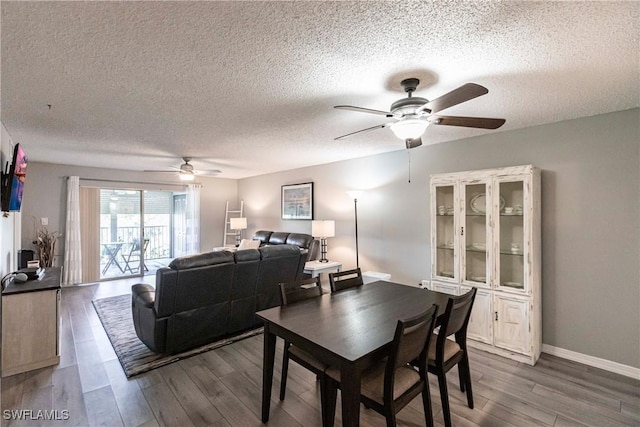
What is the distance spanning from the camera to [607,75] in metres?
2.03

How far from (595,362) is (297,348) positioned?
2.93 m

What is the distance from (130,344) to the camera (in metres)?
3.19

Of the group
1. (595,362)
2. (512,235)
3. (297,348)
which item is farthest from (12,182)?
(595,362)

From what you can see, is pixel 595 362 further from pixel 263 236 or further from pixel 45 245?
pixel 45 245

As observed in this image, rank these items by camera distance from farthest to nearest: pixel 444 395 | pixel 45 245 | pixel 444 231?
pixel 45 245 → pixel 444 231 → pixel 444 395

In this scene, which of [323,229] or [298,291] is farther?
[323,229]

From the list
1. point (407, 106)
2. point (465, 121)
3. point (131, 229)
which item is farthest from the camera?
point (131, 229)

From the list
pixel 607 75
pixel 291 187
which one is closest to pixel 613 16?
pixel 607 75

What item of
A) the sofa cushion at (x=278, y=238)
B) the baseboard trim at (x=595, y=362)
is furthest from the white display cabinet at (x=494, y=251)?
the sofa cushion at (x=278, y=238)

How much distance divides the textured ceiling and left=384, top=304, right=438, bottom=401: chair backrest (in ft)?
5.05

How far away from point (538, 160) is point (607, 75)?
1246 millimetres

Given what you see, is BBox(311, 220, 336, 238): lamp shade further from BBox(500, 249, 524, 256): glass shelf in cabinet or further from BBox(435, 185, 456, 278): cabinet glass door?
BBox(500, 249, 524, 256): glass shelf in cabinet

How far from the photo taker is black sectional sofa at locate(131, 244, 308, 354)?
109 inches

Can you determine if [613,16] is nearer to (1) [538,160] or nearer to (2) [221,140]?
(1) [538,160]
